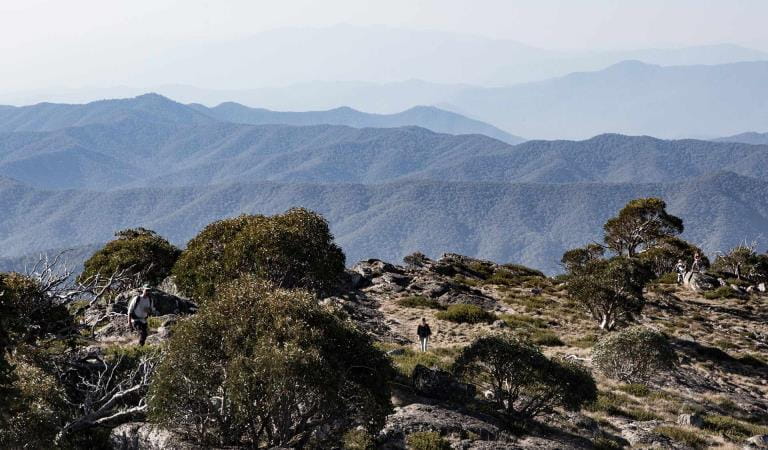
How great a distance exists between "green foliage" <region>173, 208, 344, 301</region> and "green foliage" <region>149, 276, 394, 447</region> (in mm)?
10469

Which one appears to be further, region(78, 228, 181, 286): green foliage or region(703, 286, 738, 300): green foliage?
region(703, 286, 738, 300): green foliage

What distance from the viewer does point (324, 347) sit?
16.5 meters

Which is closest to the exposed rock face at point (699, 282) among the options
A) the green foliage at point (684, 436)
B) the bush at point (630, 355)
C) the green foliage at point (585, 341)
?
the green foliage at point (585, 341)

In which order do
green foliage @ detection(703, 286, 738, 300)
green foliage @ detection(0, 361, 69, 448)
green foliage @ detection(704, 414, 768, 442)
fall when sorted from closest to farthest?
green foliage @ detection(0, 361, 69, 448) → green foliage @ detection(704, 414, 768, 442) → green foliage @ detection(703, 286, 738, 300)

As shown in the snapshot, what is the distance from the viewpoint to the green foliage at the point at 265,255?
28.3m

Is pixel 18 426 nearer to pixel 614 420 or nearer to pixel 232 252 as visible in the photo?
pixel 232 252

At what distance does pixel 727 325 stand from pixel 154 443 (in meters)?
47.9

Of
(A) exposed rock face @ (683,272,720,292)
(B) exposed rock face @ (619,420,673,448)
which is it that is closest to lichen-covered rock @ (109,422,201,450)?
(B) exposed rock face @ (619,420,673,448)

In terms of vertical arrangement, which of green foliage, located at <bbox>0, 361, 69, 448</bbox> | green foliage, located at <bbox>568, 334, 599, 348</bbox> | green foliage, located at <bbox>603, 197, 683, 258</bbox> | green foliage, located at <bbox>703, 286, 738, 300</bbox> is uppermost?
green foliage, located at <bbox>603, 197, 683, 258</bbox>

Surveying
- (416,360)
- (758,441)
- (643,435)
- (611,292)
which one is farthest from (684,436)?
(611,292)

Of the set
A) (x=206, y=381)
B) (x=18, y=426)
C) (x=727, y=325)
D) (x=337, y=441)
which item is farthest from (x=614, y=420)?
(x=727, y=325)

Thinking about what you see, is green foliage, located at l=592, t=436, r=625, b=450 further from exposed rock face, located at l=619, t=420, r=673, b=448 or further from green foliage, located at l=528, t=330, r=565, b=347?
green foliage, located at l=528, t=330, r=565, b=347

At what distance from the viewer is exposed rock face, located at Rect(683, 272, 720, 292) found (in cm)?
6712

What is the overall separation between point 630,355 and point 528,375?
511 inches
